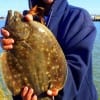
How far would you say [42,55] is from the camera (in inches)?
173

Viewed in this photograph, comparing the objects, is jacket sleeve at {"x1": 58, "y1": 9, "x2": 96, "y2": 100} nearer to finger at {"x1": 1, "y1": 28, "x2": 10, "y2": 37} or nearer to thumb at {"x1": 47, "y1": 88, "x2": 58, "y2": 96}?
thumb at {"x1": 47, "y1": 88, "x2": 58, "y2": 96}

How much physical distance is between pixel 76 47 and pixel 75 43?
0.05 meters

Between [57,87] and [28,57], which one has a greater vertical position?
[28,57]

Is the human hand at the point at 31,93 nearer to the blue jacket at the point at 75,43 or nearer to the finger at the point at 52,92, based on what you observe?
the finger at the point at 52,92

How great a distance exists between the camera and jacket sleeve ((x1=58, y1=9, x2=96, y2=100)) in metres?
4.62

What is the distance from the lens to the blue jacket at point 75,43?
463 cm

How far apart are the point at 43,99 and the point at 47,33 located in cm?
72

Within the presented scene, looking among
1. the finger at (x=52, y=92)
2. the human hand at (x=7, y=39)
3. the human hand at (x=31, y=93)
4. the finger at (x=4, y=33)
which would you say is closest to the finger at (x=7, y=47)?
the human hand at (x=7, y=39)

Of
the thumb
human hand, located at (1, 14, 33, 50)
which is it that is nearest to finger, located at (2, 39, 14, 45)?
human hand, located at (1, 14, 33, 50)

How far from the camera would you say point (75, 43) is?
4645 millimetres

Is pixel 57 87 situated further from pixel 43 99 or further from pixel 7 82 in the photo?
pixel 7 82

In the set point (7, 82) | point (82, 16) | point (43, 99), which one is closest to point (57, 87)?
point (43, 99)

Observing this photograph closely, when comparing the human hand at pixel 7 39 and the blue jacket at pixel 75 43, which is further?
the blue jacket at pixel 75 43

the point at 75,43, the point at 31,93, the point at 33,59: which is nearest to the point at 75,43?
the point at 75,43
